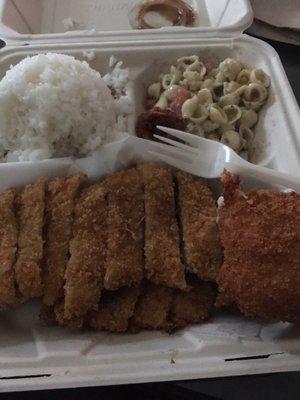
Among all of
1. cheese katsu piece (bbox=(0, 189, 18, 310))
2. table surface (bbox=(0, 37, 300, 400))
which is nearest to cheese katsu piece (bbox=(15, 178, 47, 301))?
cheese katsu piece (bbox=(0, 189, 18, 310))

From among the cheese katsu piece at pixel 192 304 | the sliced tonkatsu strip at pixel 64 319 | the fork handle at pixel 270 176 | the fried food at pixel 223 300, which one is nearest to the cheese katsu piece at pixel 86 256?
the sliced tonkatsu strip at pixel 64 319

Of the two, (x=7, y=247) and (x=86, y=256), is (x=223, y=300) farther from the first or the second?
(x=7, y=247)

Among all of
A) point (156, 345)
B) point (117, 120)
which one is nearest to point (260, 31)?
point (117, 120)

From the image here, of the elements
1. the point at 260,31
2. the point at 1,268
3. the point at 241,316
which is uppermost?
the point at 260,31

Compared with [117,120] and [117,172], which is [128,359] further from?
[117,120]

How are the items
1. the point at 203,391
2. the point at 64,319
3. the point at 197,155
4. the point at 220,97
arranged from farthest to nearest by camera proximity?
the point at 220,97, the point at 197,155, the point at 64,319, the point at 203,391

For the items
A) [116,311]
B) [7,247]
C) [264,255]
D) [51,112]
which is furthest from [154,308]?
[51,112]
